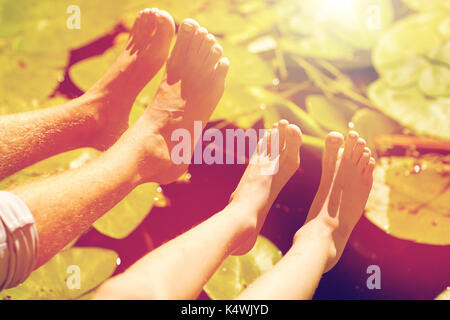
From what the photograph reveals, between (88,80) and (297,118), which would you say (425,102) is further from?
(88,80)

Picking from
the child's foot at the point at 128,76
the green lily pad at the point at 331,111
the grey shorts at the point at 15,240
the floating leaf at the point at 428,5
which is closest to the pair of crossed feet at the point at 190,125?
the child's foot at the point at 128,76

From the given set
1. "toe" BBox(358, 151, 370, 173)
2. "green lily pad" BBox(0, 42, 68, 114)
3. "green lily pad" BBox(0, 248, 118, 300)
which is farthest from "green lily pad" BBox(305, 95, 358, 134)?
"green lily pad" BBox(0, 42, 68, 114)

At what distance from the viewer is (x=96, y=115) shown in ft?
2.62

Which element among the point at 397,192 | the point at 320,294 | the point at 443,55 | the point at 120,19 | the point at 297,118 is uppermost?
the point at 120,19

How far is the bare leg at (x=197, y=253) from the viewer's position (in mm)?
534

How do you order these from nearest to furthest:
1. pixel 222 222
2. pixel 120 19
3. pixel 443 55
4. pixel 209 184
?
pixel 222 222, pixel 209 184, pixel 443 55, pixel 120 19

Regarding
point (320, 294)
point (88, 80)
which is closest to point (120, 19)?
point (88, 80)

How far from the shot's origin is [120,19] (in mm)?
1182

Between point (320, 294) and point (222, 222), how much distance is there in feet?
0.92

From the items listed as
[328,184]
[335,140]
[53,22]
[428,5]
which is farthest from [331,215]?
[53,22]

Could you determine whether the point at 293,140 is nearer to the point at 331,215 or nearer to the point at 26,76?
the point at 331,215

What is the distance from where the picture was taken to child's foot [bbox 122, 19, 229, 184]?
0.82 metres

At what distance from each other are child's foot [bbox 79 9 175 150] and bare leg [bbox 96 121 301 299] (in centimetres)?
33

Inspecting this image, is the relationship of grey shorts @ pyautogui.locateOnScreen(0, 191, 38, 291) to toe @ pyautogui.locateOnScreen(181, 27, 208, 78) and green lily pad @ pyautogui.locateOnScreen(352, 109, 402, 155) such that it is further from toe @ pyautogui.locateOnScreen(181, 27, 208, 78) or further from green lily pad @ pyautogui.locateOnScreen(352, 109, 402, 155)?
green lily pad @ pyautogui.locateOnScreen(352, 109, 402, 155)
